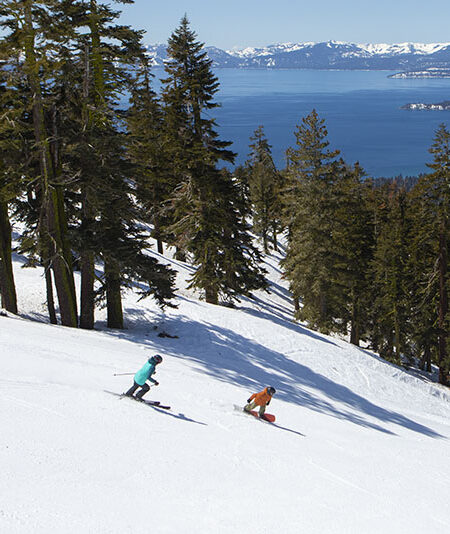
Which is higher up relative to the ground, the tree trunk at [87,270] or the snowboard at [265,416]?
the tree trunk at [87,270]

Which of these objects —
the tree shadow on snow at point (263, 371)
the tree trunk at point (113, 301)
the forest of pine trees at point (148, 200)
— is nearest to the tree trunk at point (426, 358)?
the forest of pine trees at point (148, 200)

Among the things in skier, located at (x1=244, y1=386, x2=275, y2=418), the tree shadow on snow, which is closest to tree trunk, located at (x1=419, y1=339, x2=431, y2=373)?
the tree shadow on snow

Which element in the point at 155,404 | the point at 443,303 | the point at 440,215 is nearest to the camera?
the point at 155,404

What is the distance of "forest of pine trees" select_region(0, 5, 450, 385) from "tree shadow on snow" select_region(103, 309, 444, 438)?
2125 millimetres

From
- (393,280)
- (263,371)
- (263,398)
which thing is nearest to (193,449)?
(263,398)

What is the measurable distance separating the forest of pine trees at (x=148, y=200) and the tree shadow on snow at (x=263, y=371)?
83.6 inches

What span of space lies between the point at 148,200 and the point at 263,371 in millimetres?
8715

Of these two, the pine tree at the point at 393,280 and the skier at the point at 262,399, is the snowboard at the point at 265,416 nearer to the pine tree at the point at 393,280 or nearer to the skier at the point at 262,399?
the skier at the point at 262,399

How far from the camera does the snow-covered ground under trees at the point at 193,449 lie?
243 inches

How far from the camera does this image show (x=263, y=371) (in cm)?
1816

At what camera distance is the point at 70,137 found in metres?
16.1

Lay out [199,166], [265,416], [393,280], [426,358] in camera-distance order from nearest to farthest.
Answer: [265,416] → [199,166] → [393,280] → [426,358]

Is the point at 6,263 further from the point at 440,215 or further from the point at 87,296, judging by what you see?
the point at 440,215

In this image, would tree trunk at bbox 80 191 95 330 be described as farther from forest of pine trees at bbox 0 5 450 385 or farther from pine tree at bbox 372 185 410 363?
pine tree at bbox 372 185 410 363
